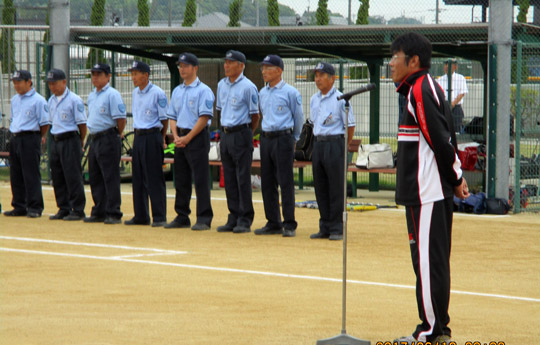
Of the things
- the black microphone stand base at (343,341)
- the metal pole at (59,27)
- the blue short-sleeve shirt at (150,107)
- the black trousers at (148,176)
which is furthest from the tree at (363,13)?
the black microphone stand base at (343,341)

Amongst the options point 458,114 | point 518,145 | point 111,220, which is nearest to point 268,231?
point 111,220

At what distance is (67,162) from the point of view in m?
13.5

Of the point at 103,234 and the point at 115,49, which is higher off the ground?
the point at 115,49

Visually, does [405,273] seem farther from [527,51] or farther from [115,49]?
[115,49]

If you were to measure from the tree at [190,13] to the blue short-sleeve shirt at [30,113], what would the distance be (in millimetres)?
5461

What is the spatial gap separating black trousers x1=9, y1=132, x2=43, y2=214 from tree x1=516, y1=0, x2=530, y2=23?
7803 mm

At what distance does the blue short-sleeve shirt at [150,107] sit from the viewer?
1285 cm

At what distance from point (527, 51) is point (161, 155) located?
6.22 metres

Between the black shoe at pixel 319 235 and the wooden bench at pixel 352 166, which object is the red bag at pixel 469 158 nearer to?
the wooden bench at pixel 352 166

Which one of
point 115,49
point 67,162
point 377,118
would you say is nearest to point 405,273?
point 67,162

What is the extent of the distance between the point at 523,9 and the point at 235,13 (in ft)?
17.6

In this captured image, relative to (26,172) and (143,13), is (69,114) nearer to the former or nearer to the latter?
(26,172)

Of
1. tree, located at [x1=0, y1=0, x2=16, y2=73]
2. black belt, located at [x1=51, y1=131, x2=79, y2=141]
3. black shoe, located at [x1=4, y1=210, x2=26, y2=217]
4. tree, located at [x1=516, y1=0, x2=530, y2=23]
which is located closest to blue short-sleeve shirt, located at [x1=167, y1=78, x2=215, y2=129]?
black belt, located at [x1=51, y1=131, x2=79, y2=141]

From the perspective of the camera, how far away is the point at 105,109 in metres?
13.1
